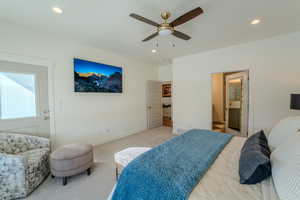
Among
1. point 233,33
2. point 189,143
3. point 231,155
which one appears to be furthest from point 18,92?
point 233,33

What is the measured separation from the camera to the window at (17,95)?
2262 millimetres

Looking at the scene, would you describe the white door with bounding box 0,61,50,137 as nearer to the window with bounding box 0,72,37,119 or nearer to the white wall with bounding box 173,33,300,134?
the window with bounding box 0,72,37,119

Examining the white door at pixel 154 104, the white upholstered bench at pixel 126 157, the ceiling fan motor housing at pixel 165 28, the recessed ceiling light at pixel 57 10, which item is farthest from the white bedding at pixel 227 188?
the white door at pixel 154 104

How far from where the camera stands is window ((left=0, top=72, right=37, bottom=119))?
89.0 inches

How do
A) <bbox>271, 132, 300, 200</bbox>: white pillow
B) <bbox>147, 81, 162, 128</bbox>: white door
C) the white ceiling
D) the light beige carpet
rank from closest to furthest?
<bbox>271, 132, 300, 200</bbox>: white pillow, the light beige carpet, the white ceiling, <bbox>147, 81, 162, 128</bbox>: white door

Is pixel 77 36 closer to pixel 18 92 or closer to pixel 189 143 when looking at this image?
pixel 18 92

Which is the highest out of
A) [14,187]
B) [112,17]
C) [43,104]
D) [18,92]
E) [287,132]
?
[112,17]

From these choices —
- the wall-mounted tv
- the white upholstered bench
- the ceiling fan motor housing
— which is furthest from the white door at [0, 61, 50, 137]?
the ceiling fan motor housing

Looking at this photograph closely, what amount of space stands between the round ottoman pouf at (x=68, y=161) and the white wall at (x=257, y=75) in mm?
3298

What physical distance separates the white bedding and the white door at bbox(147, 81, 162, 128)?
4118 mm

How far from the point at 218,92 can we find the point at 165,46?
11.2 feet

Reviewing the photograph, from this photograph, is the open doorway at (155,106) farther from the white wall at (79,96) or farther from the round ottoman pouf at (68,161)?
the round ottoman pouf at (68,161)

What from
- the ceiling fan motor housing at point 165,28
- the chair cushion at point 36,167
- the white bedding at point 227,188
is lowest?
the chair cushion at point 36,167

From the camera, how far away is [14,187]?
167cm
